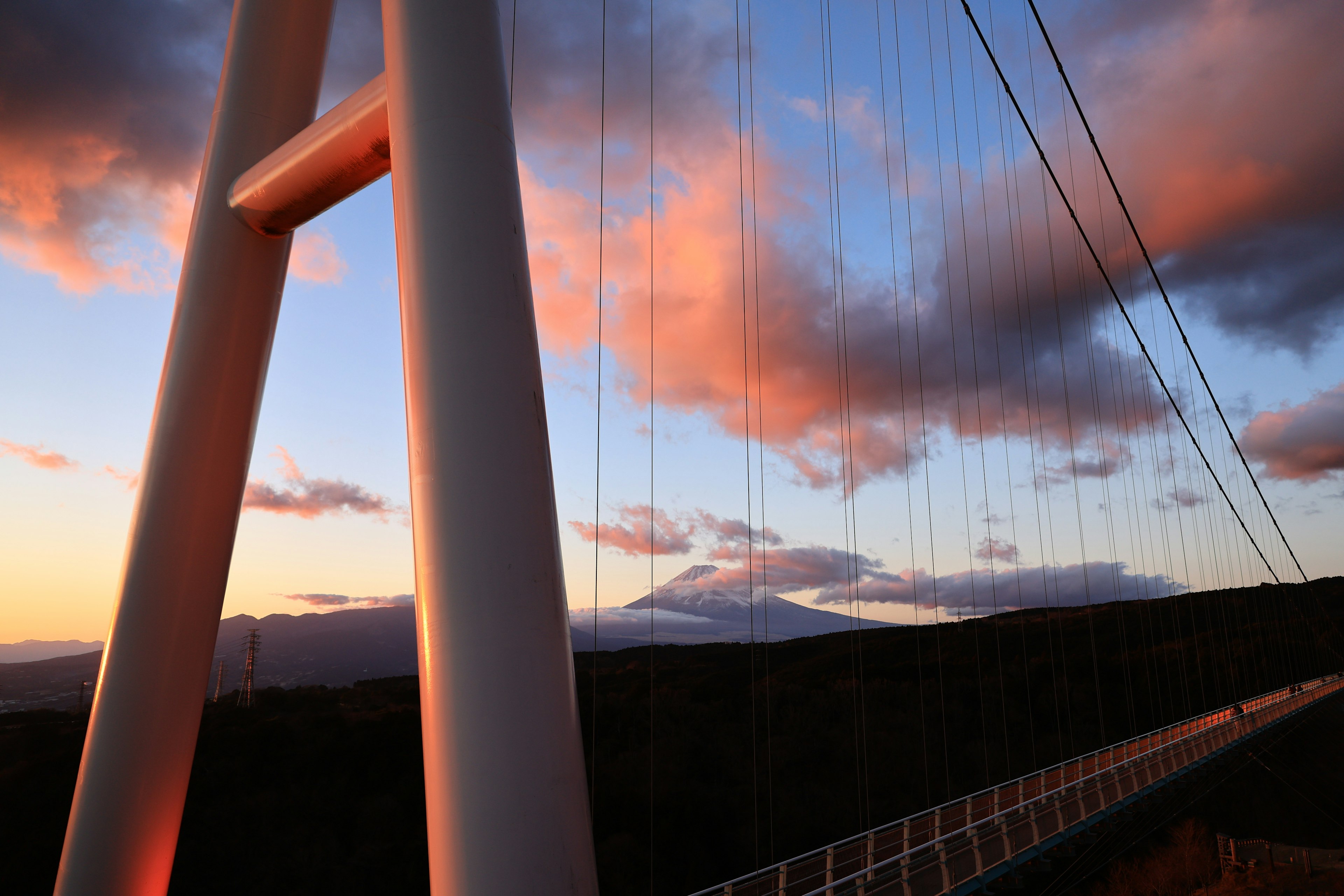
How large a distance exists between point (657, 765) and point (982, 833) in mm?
15582

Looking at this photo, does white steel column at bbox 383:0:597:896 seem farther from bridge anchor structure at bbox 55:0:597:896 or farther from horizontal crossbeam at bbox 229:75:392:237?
horizontal crossbeam at bbox 229:75:392:237

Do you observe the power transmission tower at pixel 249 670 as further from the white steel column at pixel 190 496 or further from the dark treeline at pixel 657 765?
the white steel column at pixel 190 496

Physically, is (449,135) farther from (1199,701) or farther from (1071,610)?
(1071,610)

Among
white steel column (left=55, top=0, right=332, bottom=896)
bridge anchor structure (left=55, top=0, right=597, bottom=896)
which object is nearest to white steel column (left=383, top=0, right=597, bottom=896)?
bridge anchor structure (left=55, top=0, right=597, bottom=896)

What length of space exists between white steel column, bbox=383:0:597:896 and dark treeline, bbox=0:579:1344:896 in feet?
0.83

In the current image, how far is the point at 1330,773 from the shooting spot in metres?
39.0

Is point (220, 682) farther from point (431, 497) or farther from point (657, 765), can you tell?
point (431, 497)

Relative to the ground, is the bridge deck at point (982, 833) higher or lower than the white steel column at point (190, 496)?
lower

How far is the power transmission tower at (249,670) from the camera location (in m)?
32.3

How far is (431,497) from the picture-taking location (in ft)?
9.69

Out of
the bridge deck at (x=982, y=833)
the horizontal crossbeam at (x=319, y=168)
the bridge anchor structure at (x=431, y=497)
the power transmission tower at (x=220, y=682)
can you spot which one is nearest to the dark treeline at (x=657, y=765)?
the bridge anchor structure at (x=431, y=497)

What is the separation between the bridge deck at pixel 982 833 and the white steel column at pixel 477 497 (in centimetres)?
566

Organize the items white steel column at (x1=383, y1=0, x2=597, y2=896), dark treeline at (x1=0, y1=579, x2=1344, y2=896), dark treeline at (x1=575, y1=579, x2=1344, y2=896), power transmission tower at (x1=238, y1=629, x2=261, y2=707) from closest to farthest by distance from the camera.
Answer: white steel column at (x1=383, y1=0, x2=597, y2=896), dark treeline at (x1=0, y1=579, x2=1344, y2=896), dark treeline at (x1=575, y1=579, x2=1344, y2=896), power transmission tower at (x1=238, y1=629, x2=261, y2=707)

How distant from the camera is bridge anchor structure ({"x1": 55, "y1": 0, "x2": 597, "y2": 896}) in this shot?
2709 millimetres
